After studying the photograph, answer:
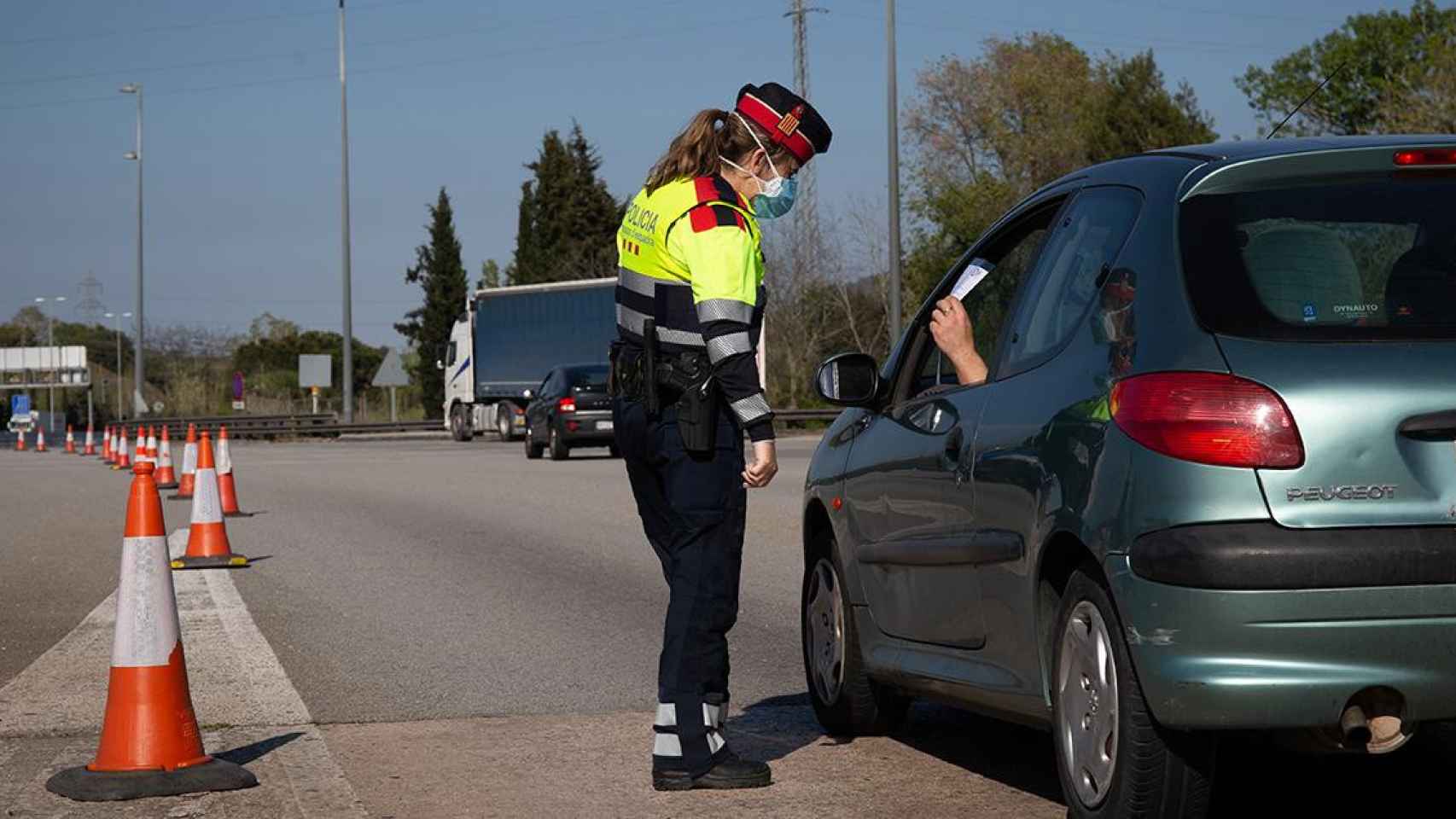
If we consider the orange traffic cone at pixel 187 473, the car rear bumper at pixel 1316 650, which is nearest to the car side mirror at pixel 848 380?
the car rear bumper at pixel 1316 650

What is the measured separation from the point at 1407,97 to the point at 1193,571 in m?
43.0

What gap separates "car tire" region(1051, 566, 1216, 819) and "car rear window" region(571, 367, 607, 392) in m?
27.6

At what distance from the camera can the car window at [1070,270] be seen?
5.07 metres

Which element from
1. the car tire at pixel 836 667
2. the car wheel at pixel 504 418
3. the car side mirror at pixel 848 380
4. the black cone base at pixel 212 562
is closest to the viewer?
the car side mirror at pixel 848 380

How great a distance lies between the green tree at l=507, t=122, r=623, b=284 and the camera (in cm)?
9050

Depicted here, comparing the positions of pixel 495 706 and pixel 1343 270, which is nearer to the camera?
pixel 1343 270

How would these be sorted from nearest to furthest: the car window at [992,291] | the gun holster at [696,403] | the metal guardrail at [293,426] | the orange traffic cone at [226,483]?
the car window at [992,291] < the gun holster at [696,403] < the orange traffic cone at [226,483] < the metal guardrail at [293,426]

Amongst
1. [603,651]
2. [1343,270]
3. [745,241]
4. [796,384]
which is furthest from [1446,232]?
[796,384]

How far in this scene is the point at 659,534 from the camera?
615cm

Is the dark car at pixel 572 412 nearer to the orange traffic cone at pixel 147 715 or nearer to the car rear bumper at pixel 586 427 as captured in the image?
the car rear bumper at pixel 586 427

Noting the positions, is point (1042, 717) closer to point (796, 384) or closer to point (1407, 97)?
point (1407, 97)

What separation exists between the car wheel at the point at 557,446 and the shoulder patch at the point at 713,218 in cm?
2697

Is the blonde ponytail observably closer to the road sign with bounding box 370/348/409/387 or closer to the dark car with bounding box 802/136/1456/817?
the dark car with bounding box 802/136/1456/817

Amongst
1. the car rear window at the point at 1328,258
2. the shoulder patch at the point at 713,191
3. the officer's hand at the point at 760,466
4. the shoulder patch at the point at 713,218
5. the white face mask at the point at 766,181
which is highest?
the white face mask at the point at 766,181
